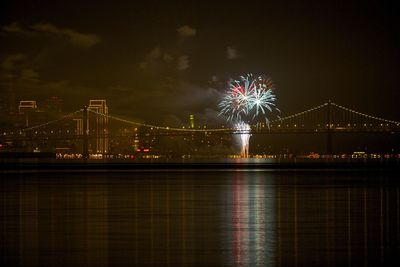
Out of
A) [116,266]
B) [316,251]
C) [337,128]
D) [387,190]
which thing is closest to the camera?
[116,266]

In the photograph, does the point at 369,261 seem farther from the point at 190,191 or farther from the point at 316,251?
the point at 190,191

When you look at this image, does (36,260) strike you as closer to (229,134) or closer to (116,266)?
(116,266)

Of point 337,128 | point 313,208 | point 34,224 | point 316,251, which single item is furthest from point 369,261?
point 337,128

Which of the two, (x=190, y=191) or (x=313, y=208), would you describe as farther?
(x=190, y=191)

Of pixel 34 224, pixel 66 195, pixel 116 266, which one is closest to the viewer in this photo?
pixel 116 266

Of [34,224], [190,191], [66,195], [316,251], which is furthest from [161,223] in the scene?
[190,191]

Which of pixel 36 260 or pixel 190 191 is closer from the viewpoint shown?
pixel 36 260

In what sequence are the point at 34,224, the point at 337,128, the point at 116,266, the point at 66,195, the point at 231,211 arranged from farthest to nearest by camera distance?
the point at 337,128 → the point at 66,195 → the point at 231,211 → the point at 34,224 → the point at 116,266
